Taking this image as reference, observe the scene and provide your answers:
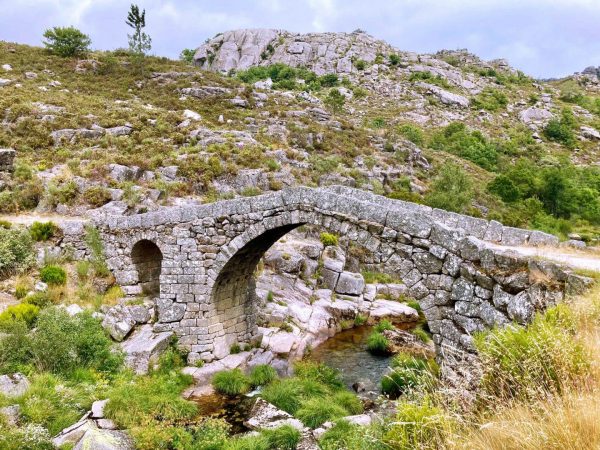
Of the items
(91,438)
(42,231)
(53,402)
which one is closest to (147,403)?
(53,402)

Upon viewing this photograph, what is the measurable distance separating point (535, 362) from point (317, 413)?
6.50 metres

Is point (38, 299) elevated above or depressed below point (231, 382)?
above

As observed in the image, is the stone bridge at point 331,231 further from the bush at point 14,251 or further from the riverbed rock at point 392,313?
the riverbed rock at point 392,313

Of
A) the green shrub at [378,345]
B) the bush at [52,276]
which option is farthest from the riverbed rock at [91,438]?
the green shrub at [378,345]

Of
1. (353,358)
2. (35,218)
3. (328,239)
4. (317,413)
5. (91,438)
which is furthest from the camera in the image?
(328,239)

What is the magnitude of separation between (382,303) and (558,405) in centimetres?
1778

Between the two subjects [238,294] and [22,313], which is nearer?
[22,313]

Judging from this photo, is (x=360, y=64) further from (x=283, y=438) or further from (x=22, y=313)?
(x=283, y=438)

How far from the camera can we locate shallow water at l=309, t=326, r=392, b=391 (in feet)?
44.1

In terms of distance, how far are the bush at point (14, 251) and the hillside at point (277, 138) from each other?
4.64 meters

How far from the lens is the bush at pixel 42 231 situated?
15.1 metres

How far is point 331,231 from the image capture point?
10203 millimetres

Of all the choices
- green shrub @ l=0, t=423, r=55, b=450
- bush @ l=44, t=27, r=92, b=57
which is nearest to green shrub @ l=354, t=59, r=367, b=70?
bush @ l=44, t=27, r=92, b=57

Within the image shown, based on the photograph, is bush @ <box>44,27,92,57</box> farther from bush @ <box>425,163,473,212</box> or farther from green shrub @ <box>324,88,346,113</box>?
bush @ <box>425,163,473,212</box>
